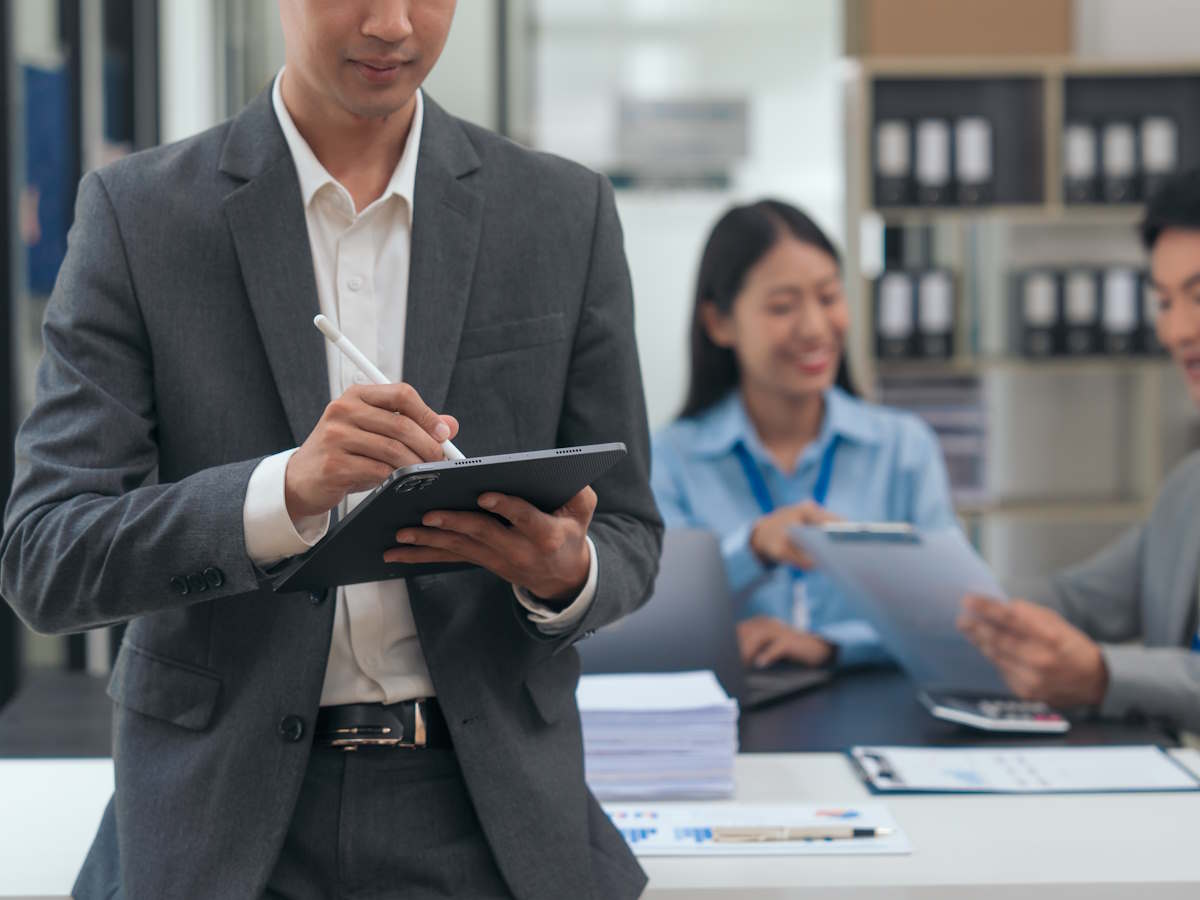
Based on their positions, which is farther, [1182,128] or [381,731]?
[1182,128]

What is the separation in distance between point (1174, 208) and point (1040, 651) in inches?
32.8

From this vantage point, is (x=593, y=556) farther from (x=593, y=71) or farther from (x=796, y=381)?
(x=593, y=71)

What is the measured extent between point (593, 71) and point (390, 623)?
173 inches

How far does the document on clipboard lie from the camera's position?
6.53 ft

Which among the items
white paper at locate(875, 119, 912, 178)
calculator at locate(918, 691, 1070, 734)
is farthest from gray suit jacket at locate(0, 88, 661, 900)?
white paper at locate(875, 119, 912, 178)

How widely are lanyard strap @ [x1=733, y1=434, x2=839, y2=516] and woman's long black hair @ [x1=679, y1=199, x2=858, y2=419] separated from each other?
7.2 inches

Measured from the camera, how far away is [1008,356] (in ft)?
14.6

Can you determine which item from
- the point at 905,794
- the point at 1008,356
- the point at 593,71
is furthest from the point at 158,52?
the point at 905,794

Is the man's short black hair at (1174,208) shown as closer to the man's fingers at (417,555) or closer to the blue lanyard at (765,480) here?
the blue lanyard at (765,480)

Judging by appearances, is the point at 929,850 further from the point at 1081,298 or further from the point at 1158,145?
the point at 1158,145

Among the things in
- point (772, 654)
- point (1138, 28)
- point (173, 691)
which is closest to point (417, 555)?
point (173, 691)

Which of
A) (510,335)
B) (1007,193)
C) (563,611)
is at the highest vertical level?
(1007,193)

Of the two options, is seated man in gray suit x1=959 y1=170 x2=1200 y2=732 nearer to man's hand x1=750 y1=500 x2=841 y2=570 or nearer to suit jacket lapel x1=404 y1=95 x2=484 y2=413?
man's hand x1=750 y1=500 x2=841 y2=570

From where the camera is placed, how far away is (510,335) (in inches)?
46.0
